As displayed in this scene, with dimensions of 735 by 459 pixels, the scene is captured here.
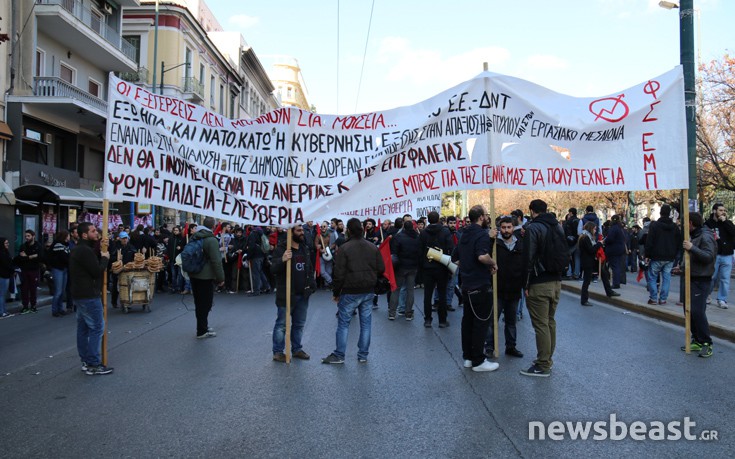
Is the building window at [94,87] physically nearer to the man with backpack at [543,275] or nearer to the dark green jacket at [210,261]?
the dark green jacket at [210,261]

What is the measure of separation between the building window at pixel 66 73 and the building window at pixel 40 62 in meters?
1.30

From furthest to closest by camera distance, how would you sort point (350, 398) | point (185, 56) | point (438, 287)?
point (185, 56), point (438, 287), point (350, 398)

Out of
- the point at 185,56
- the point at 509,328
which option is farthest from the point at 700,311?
the point at 185,56

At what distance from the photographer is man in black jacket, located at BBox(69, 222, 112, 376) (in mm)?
6273

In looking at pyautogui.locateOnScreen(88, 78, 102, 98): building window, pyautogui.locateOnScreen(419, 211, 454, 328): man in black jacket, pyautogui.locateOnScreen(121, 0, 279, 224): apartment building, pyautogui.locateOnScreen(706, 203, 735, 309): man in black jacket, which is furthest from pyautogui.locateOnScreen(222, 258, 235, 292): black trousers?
pyautogui.locateOnScreen(88, 78, 102, 98): building window

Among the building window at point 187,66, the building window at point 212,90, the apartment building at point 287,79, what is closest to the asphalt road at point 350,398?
the building window at point 187,66

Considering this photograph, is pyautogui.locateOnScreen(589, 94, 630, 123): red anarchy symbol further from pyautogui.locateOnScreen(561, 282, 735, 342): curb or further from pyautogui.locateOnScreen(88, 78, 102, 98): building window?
pyautogui.locateOnScreen(88, 78, 102, 98): building window

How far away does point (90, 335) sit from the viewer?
6371mm

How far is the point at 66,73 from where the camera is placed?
2358cm

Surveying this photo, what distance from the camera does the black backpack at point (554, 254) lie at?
6.05m

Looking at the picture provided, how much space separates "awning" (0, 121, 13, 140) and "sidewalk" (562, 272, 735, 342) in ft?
58.7

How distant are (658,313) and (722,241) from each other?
5.58 ft

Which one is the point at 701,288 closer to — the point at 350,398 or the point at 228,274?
the point at 350,398

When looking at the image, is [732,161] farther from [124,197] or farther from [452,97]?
[124,197]
